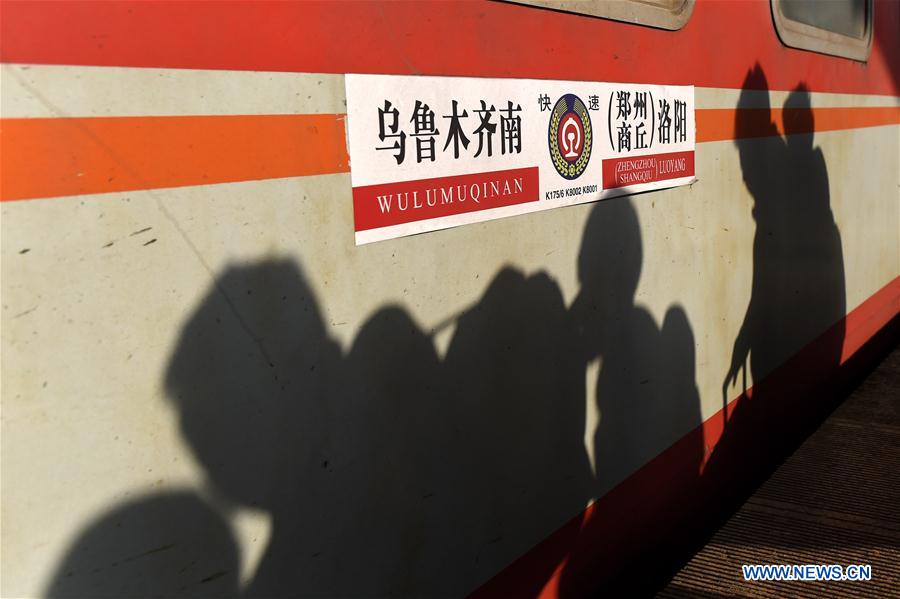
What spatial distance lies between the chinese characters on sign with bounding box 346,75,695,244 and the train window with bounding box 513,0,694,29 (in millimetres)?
178

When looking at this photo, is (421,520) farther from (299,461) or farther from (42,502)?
(42,502)

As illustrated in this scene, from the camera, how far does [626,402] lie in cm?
248

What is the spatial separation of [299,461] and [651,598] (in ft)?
5.36

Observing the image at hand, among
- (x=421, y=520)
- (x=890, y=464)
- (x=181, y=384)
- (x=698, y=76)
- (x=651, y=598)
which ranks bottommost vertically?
(x=651, y=598)

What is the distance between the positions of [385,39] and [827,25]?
3022mm

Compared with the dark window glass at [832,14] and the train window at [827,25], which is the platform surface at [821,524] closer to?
the train window at [827,25]

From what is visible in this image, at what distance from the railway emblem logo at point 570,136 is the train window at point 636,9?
218 millimetres

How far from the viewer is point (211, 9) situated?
1292mm

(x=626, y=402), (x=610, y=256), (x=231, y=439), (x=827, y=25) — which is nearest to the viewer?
(x=231, y=439)

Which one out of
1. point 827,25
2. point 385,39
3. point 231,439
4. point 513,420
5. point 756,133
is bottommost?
point 513,420

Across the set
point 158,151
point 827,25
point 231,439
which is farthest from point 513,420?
point 827,25

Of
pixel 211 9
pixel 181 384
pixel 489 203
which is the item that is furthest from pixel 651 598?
pixel 211 9

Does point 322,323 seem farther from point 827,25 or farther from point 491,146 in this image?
point 827,25

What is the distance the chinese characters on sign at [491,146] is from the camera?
1.59 metres
